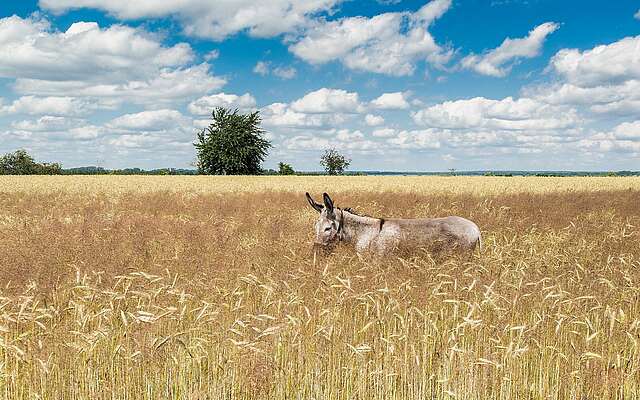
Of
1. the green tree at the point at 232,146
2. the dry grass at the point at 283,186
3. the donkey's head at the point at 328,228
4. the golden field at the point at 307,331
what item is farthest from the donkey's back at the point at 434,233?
the green tree at the point at 232,146

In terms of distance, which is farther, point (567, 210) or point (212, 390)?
point (567, 210)

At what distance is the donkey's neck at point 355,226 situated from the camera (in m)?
8.59

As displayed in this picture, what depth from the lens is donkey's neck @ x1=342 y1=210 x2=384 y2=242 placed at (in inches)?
338

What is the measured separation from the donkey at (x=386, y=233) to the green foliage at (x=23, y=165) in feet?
390

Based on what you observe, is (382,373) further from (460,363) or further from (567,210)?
(567,210)

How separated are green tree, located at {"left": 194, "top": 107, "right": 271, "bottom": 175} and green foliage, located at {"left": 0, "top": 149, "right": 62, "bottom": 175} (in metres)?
50.8

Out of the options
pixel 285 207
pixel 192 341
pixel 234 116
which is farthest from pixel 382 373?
pixel 234 116

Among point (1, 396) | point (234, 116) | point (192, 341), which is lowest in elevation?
point (1, 396)

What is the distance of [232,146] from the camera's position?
78.4 metres

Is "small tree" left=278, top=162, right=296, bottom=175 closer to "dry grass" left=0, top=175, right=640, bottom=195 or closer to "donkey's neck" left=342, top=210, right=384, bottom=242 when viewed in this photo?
"dry grass" left=0, top=175, right=640, bottom=195

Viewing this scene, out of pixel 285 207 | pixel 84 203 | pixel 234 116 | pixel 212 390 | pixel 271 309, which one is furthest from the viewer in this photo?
pixel 234 116

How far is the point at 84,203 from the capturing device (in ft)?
66.8

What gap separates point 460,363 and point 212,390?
76.5 inches

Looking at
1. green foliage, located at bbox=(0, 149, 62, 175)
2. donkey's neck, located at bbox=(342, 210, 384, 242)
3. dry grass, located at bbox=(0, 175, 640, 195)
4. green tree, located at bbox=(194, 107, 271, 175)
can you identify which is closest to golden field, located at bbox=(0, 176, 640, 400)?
donkey's neck, located at bbox=(342, 210, 384, 242)
